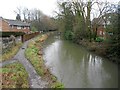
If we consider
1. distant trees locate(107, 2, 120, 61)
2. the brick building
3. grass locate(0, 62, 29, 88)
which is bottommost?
grass locate(0, 62, 29, 88)

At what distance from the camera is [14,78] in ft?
34.4

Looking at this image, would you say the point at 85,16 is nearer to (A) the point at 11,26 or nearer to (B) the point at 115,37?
(B) the point at 115,37

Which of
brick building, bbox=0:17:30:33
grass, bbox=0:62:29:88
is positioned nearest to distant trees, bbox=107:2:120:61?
grass, bbox=0:62:29:88

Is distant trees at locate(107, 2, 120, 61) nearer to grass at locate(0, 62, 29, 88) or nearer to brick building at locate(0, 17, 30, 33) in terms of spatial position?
grass at locate(0, 62, 29, 88)

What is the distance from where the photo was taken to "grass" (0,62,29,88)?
31.4ft

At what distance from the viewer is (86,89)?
1055 cm

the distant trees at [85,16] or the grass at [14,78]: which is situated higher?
the distant trees at [85,16]

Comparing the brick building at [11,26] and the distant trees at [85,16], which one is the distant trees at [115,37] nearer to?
the distant trees at [85,16]

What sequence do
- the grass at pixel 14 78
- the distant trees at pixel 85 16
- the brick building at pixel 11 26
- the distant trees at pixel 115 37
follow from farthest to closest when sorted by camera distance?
the brick building at pixel 11 26 → the distant trees at pixel 85 16 → the distant trees at pixel 115 37 → the grass at pixel 14 78

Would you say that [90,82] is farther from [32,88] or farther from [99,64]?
[99,64]

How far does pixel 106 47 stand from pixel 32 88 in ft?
41.0

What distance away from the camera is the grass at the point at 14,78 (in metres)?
9.56

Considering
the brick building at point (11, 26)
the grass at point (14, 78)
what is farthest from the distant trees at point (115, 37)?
the brick building at point (11, 26)

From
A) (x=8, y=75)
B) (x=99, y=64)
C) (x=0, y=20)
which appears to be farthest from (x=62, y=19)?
(x=8, y=75)
